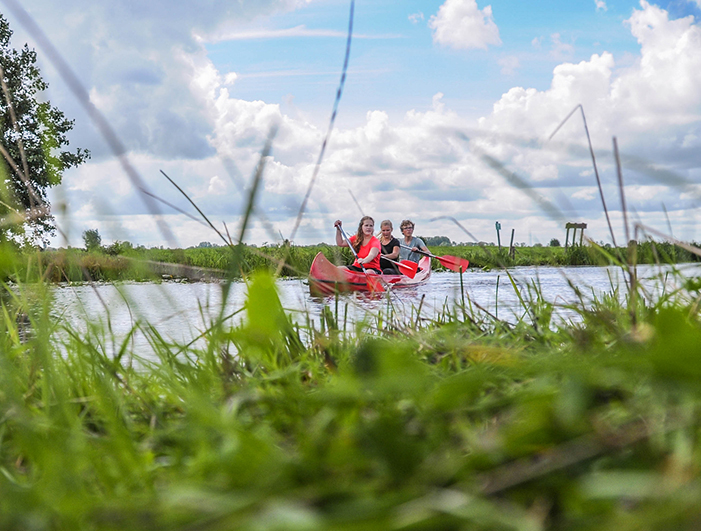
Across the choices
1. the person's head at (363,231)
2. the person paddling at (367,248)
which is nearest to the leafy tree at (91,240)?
the person paddling at (367,248)

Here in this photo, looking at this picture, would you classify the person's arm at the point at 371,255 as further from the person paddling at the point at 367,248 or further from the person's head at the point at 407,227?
the person's head at the point at 407,227

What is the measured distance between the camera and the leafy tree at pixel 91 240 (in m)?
1.50

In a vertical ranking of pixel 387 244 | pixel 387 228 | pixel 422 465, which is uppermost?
pixel 387 228

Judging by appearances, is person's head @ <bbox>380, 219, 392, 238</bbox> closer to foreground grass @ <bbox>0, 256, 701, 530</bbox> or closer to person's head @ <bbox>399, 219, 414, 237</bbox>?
person's head @ <bbox>399, 219, 414, 237</bbox>

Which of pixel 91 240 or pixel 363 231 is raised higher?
pixel 363 231

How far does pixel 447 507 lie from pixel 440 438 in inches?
9.1

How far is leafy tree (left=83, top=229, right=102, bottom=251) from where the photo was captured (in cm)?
150

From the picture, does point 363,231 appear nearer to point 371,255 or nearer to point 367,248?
point 367,248

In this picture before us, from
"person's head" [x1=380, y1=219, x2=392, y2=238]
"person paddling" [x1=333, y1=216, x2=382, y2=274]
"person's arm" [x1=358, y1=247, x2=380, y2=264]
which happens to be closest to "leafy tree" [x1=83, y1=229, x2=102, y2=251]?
"person paddling" [x1=333, y1=216, x2=382, y2=274]

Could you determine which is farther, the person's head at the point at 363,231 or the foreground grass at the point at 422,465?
the person's head at the point at 363,231

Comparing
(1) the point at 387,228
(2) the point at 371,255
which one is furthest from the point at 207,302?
(1) the point at 387,228

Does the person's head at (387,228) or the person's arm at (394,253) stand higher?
the person's head at (387,228)

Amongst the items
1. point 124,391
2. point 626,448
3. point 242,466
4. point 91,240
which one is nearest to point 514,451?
point 626,448

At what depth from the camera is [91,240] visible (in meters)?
1.54
